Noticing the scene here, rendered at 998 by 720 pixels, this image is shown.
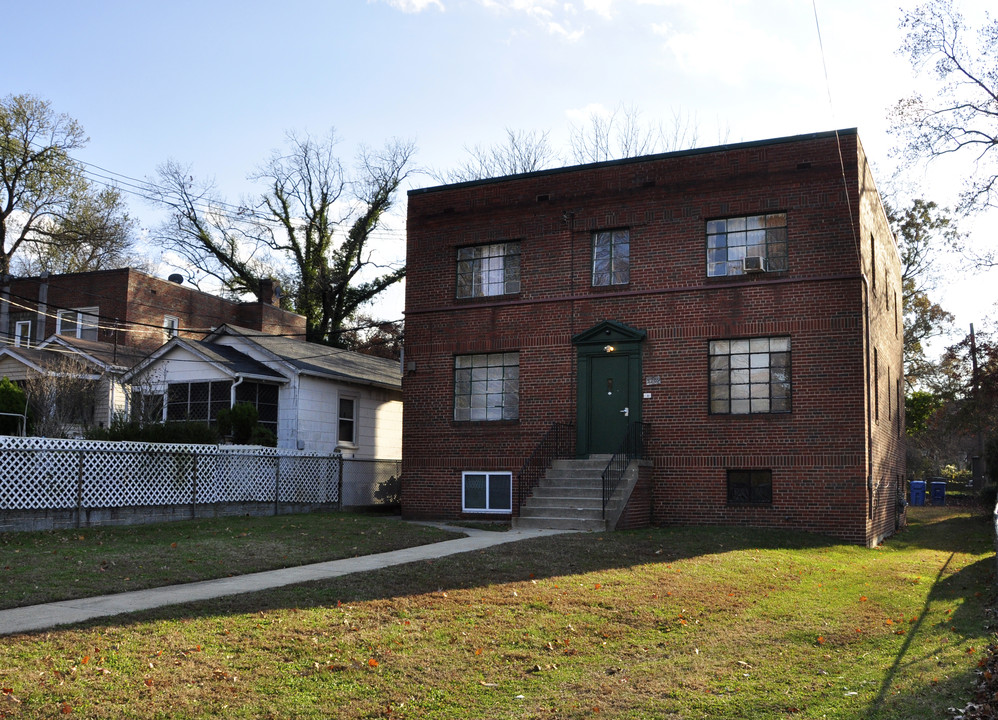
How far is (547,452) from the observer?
19656 mm

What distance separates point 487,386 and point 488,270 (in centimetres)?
272

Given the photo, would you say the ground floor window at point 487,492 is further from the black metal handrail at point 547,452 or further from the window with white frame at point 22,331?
the window with white frame at point 22,331

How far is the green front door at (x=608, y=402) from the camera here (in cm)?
1928

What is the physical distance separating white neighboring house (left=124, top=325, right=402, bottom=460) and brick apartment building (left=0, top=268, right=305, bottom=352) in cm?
887

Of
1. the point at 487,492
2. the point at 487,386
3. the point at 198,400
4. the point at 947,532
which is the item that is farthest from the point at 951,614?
the point at 198,400

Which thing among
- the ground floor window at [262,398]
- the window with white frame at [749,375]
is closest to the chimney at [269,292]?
the ground floor window at [262,398]

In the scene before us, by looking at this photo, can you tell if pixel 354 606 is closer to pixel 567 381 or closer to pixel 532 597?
pixel 532 597

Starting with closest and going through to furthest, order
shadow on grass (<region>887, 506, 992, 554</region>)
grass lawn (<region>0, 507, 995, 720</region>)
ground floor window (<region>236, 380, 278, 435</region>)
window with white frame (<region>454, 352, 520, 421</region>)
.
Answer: grass lawn (<region>0, 507, 995, 720</region>), shadow on grass (<region>887, 506, 992, 554</region>), window with white frame (<region>454, 352, 520, 421</region>), ground floor window (<region>236, 380, 278, 435</region>)

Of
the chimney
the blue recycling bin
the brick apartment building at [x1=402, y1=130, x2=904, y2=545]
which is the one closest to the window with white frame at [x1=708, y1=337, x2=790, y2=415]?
the brick apartment building at [x1=402, y1=130, x2=904, y2=545]

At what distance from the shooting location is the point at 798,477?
58.5ft

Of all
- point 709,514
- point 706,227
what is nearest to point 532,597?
point 709,514

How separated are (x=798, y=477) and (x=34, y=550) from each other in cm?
1343

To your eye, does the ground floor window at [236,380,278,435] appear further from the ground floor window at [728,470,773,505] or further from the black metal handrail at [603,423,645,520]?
the ground floor window at [728,470,773,505]

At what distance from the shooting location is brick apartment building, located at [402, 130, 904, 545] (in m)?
17.9
